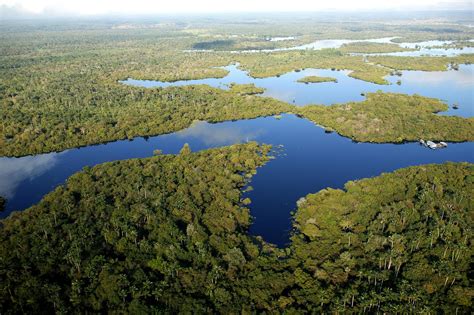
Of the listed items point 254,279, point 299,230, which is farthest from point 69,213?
point 299,230

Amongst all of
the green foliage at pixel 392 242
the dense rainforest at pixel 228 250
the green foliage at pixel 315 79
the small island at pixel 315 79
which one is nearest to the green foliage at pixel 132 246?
the dense rainforest at pixel 228 250

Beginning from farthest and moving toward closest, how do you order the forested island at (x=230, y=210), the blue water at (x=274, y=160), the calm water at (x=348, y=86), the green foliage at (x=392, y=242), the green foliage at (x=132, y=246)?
1. the calm water at (x=348, y=86)
2. the blue water at (x=274, y=160)
3. the forested island at (x=230, y=210)
4. the green foliage at (x=132, y=246)
5. the green foliage at (x=392, y=242)

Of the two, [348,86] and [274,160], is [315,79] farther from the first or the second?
[274,160]

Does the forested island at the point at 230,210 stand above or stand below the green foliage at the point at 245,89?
below

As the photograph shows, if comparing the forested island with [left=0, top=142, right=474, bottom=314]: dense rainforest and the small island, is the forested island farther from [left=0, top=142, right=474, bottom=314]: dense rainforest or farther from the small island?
the small island

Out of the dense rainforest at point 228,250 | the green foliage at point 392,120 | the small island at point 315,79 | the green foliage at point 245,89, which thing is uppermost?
the small island at point 315,79

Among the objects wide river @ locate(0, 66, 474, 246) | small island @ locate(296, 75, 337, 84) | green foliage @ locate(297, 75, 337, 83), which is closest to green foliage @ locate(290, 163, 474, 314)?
wide river @ locate(0, 66, 474, 246)

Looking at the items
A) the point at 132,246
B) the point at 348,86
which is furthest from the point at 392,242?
the point at 348,86

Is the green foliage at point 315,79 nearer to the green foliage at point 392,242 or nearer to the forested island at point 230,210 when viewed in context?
the forested island at point 230,210

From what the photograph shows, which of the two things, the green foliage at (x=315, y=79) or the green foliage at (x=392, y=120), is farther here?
the green foliage at (x=315, y=79)
